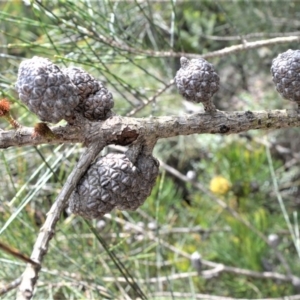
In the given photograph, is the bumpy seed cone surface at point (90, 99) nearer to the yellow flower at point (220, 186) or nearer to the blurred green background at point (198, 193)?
the blurred green background at point (198, 193)

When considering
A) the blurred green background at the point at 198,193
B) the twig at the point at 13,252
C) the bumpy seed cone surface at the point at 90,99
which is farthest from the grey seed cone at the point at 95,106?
the blurred green background at the point at 198,193

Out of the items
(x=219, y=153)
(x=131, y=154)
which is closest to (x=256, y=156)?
(x=219, y=153)

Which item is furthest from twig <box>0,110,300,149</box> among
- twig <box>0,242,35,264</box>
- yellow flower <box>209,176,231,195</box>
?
yellow flower <box>209,176,231,195</box>

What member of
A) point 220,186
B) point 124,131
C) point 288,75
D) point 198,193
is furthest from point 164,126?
point 198,193

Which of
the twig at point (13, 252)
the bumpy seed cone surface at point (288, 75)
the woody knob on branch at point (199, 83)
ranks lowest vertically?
the twig at point (13, 252)

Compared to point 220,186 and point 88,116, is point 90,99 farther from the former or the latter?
point 220,186

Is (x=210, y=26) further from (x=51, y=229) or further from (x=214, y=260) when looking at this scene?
(x=51, y=229)
